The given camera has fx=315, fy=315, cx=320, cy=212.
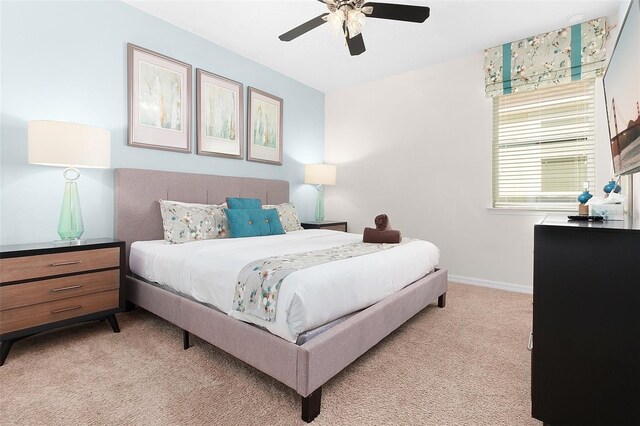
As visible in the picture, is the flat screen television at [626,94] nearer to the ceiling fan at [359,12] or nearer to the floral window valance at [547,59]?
the ceiling fan at [359,12]

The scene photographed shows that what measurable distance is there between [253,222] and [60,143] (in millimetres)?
1544

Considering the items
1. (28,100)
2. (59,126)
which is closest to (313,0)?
(59,126)

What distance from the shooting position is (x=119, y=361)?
1.96m

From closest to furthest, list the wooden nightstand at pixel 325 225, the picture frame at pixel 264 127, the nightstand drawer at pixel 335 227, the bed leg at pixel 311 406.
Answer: the bed leg at pixel 311 406
the picture frame at pixel 264 127
the wooden nightstand at pixel 325 225
the nightstand drawer at pixel 335 227

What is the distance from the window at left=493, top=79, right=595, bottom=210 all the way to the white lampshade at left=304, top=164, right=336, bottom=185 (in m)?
2.14

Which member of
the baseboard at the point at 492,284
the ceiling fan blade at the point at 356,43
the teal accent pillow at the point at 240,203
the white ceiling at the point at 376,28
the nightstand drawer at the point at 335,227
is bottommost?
the baseboard at the point at 492,284

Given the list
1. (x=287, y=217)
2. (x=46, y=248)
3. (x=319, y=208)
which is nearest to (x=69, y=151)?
(x=46, y=248)

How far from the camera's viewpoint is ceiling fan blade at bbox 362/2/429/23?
2168 mm

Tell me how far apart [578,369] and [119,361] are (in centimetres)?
240

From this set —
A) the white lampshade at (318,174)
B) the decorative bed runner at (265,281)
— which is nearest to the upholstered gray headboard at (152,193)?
the white lampshade at (318,174)

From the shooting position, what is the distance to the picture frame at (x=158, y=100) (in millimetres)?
2895

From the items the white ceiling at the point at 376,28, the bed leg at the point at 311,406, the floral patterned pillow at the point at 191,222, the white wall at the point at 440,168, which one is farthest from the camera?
the white wall at the point at 440,168

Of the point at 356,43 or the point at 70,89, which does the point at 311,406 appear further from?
the point at 70,89

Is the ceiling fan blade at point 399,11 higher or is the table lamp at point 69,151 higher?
the ceiling fan blade at point 399,11
